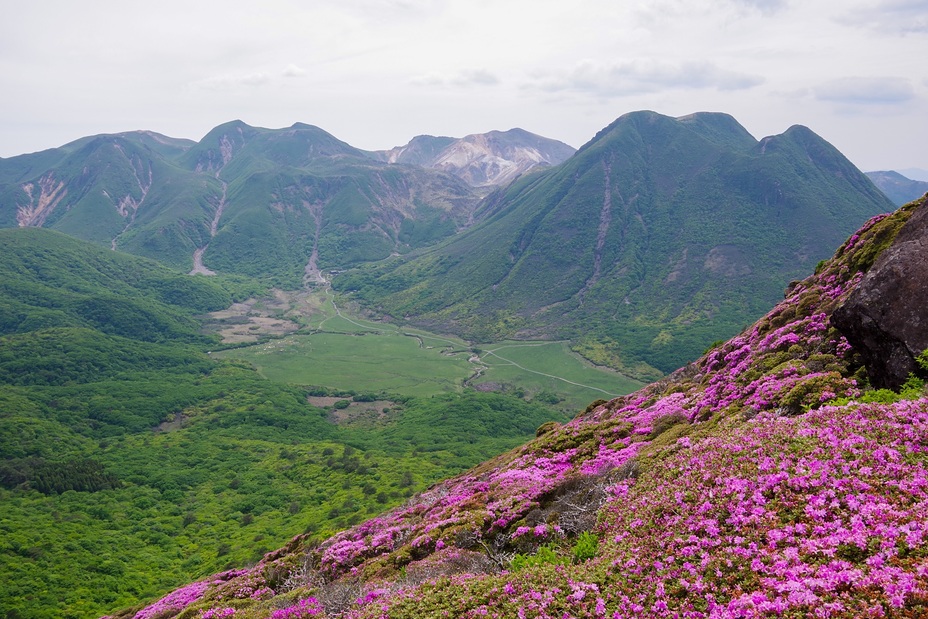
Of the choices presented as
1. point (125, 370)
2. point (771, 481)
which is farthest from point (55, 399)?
point (771, 481)

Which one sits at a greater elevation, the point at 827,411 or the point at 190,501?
the point at 827,411

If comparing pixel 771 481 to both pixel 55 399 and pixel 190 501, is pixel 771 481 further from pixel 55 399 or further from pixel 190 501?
pixel 55 399

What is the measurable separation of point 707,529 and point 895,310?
47.3 feet

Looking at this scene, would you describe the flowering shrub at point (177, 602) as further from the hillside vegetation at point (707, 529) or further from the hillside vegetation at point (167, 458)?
the hillside vegetation at point (167, 458)

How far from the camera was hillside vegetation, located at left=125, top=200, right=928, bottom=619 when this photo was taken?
Answer: 1178 cm

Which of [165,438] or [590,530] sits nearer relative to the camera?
[590,530]

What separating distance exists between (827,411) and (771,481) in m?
5.56

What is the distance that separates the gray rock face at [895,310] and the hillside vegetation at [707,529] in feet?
1.84

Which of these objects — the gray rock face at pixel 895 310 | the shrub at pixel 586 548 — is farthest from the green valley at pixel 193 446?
the gray rock face at pixel 895 310

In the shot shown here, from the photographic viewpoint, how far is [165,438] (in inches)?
4936

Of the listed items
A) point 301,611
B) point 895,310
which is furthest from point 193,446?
point 895,310

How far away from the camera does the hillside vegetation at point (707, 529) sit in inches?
464

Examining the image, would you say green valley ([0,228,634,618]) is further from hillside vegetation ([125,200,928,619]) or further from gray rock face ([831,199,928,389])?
gray rock face ([831,199,928,389])

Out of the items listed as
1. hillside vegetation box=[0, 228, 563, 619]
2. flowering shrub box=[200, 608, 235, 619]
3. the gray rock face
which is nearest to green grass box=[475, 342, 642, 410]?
hillside vegetation box=[0, 228, 563, 619]
